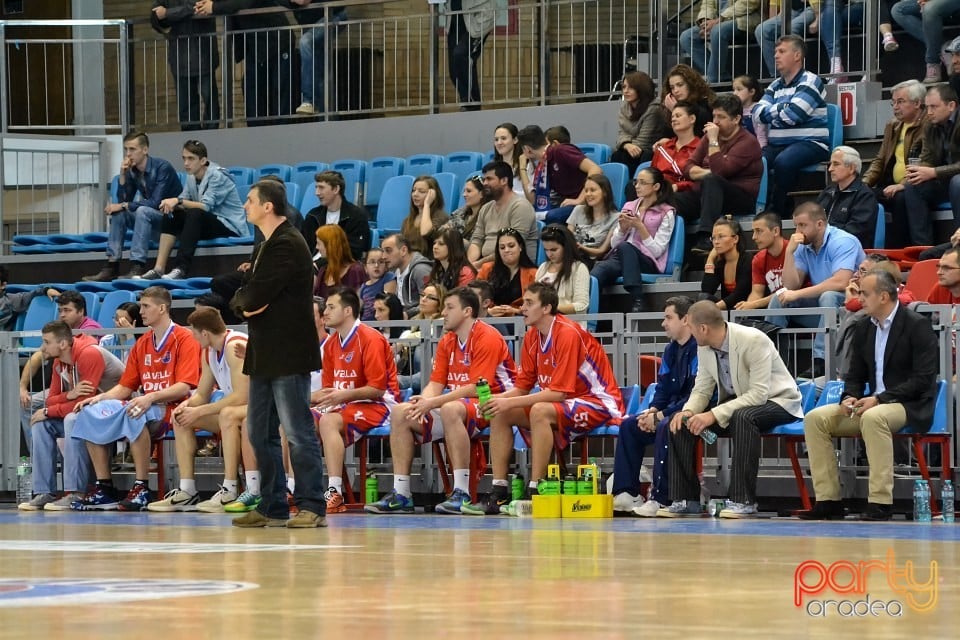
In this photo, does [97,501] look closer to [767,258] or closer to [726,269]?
[726,269]

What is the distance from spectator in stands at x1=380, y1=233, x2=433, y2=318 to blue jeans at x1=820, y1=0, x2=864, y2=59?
4.03 meters

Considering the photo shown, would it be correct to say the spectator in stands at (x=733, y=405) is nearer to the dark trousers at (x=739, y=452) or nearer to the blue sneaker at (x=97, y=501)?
the dark trousers at (x=739, y=452)

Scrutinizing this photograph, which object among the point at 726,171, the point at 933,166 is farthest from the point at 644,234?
the point at 933,166

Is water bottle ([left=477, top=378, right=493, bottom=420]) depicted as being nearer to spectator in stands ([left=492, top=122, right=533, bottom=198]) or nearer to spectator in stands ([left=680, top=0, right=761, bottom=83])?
spectator in stands ([left=492, top=122, right=533, bottom=198])

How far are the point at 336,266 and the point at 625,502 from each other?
4.03 m

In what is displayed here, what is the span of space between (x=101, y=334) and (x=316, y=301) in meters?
1.94

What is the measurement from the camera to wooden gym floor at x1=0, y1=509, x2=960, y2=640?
4180 mm

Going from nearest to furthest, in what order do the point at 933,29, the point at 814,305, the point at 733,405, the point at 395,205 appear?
the point at 733,405 → the point at 814,305 → the point at 933,29 → the point at 395,205

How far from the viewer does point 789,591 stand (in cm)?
506

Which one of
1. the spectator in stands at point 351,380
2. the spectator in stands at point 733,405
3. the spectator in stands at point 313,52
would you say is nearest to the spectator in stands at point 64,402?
the spectator in stands at point 351,380

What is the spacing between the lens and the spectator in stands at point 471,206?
14023 millimetres

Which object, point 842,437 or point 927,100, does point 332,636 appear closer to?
point 842,437

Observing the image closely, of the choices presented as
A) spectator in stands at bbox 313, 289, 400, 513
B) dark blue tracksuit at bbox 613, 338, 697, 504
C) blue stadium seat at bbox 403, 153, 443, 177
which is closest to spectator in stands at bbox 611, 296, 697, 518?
dark blue tracksuit at bbox 613, 338, 697, 504

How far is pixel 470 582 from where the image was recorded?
5.50 metres
